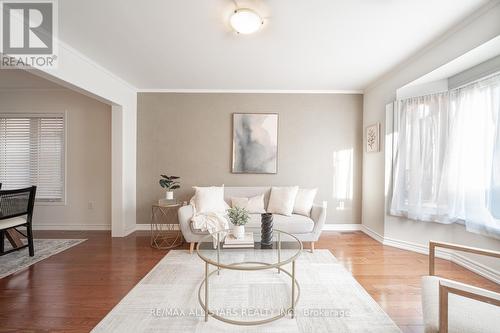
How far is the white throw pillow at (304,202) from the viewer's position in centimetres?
334

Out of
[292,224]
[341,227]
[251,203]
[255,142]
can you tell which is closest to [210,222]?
[251,203]

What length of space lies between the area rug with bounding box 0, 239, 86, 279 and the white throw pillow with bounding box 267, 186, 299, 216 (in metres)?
3.06

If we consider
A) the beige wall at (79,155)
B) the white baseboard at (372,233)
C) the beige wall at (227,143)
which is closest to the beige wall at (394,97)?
the white baseboard at (372,233)

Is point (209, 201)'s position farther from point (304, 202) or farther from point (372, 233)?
point (372, 233)

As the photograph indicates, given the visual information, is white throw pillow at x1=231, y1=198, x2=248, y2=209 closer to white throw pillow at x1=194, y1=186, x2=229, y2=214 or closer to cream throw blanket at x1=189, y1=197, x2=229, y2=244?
white throw pillow at x1=194, y1=186, x2=229, y2=214

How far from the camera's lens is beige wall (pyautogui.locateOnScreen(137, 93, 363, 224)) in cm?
406

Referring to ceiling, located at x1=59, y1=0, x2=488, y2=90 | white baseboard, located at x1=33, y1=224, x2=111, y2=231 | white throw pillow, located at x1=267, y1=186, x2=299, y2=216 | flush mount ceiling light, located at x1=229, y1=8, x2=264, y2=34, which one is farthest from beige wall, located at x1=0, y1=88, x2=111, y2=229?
flush mount ceiling light, located at x1=229, y1=8, x2=264, y2=34

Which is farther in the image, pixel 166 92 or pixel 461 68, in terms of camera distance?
pixel 166 92

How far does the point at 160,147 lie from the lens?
4070 millimetres

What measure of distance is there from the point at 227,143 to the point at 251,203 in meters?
1.22

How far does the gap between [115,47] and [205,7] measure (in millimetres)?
1375

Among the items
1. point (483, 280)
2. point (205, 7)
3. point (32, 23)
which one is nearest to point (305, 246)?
point (483, 280)

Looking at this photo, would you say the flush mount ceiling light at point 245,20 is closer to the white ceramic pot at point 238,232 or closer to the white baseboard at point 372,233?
the white ceramic pot at point 238,232

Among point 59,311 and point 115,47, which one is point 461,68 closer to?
point 115,47
